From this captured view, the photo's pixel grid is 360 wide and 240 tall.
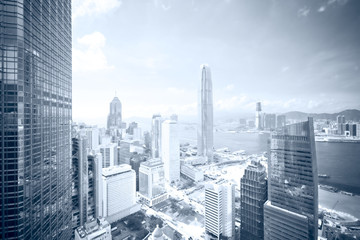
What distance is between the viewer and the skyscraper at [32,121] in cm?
571

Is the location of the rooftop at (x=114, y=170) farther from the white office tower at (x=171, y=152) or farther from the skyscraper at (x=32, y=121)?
the white office tower at (x=171, y=152)

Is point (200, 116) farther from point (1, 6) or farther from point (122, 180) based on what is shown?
point (1, 6)

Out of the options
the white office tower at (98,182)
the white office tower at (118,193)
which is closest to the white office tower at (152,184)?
the white office tower at (118,193)

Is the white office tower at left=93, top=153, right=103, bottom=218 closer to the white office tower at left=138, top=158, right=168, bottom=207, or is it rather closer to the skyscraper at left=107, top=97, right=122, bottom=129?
the white office tower at left=138, top=158, right=168, bottom=207

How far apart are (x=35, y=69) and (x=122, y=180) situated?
52.1ft

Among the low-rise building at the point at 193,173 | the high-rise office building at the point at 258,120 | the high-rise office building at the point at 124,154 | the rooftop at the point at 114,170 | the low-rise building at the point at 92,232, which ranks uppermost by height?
the high-rise office building at the point at 258,120

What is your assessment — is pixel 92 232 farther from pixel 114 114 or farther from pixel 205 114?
pixel 114 114

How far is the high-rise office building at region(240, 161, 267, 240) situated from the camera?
1294cm

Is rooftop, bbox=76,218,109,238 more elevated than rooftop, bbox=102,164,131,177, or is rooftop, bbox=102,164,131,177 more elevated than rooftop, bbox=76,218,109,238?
rooftop, bbox=102,164,131,177

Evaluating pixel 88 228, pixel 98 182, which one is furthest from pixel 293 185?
pixel 98 182

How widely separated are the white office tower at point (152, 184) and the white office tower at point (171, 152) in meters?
6.58

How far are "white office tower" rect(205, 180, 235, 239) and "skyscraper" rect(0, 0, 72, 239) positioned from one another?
34.2ft

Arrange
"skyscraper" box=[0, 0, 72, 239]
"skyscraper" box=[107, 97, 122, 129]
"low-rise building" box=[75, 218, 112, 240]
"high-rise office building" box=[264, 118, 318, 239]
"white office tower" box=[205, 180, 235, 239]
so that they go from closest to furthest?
"skyscraper" box=[0, 0, 72, 239]
"high-rise office building" box=[264, 118, 318, 239]
"low-rise building" box=[75, 218, 112, 240]
"white office tower" box=[205, 180, 235, 239]
"skyscraper" box=[107, 97, 122, 129]

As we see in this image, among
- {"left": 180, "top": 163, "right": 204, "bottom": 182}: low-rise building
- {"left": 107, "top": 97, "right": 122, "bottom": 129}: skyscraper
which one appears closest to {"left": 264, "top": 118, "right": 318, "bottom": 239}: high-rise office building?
{"left": 180, "top": 163, "right": 204, "bottom": 182}: low-rise building
